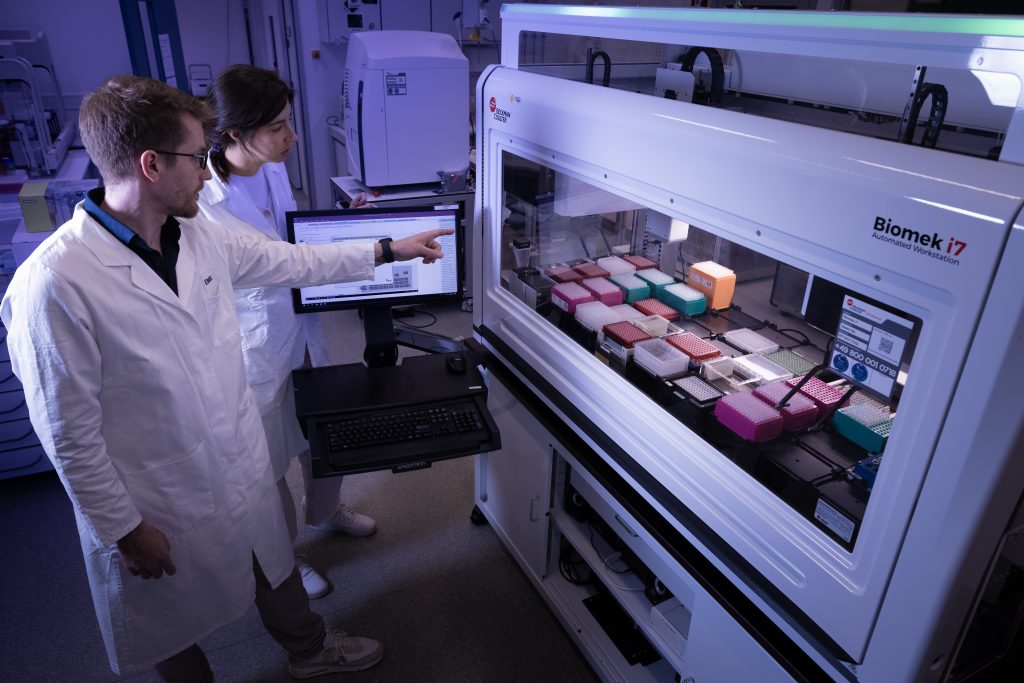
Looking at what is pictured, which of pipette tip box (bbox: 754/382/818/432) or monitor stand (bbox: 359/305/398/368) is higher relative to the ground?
pipette tip box (bbox: 754/382/818/432)

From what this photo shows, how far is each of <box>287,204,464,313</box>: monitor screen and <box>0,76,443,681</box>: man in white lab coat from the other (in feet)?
0.32

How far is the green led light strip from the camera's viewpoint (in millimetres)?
777

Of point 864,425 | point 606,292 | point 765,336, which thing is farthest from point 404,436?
point 864,425

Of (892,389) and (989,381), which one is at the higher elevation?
(989,381)

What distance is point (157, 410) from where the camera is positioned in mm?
1366

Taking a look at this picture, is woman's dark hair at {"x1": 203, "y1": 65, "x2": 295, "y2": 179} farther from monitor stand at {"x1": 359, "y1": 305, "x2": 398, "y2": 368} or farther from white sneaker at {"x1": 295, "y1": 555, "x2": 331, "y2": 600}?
white sneaker at {"x1": 295, "y1": 555, "x2": 331, "y2": 600}

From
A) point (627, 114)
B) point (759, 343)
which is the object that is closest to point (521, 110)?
point (627, 114)

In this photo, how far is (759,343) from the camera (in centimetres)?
152

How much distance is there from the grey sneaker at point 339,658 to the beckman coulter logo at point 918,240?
5.78 feet

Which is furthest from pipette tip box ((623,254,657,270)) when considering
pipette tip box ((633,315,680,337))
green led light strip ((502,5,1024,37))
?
green led light strip ((502,5,1024,37))

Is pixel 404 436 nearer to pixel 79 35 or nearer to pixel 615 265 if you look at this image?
pixel 615 265

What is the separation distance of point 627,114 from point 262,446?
3.79ft

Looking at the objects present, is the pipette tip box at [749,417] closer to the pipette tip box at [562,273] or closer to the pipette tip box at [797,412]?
the pipette tip box at [797,412]

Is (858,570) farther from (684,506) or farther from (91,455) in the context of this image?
(91,455)
